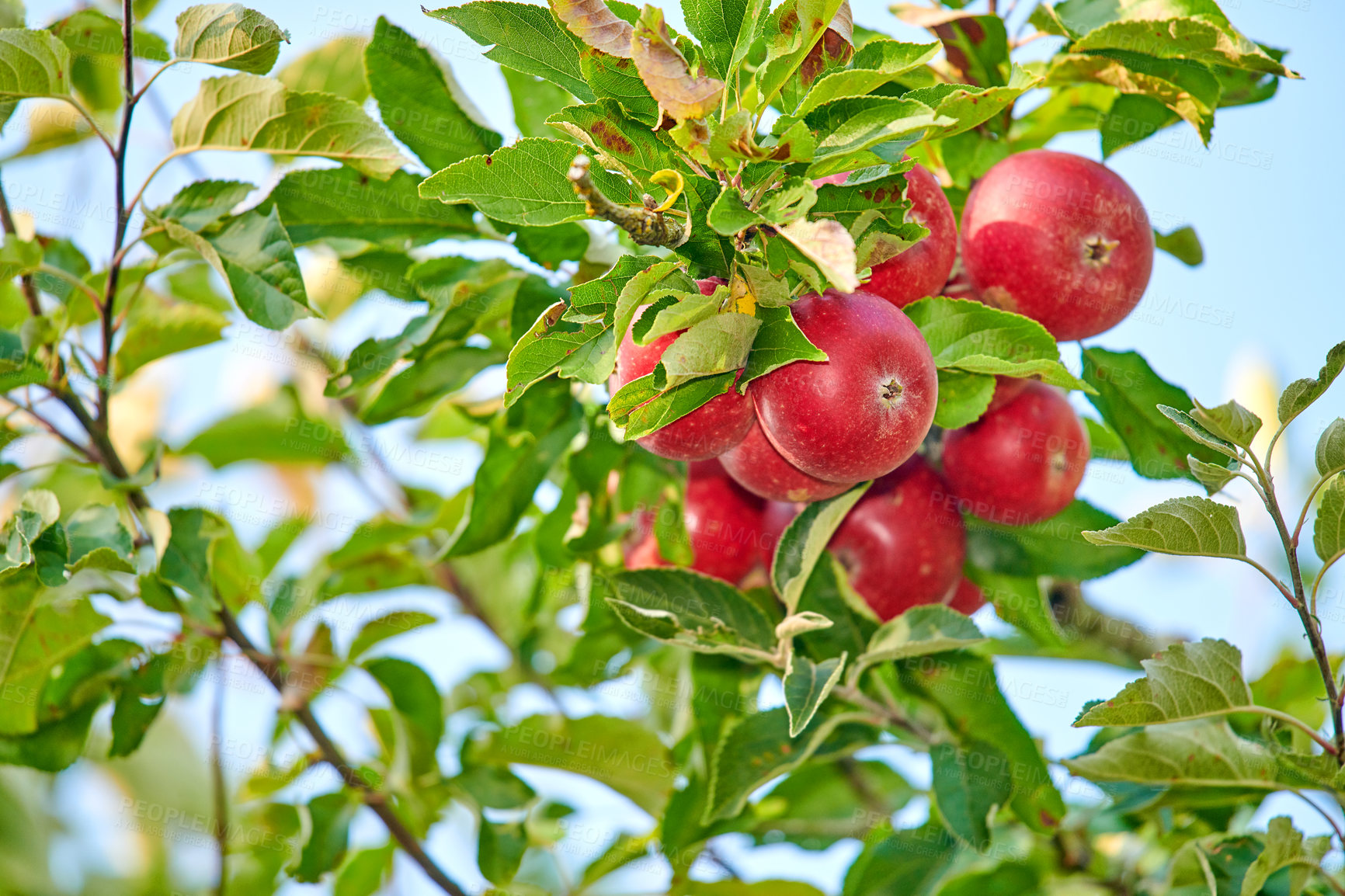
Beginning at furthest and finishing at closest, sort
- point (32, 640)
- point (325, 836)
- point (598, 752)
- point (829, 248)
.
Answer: point (598, 752)
point (325, 836)
point (32, 640)
point (829, 248)

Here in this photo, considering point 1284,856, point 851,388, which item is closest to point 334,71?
point 851,388

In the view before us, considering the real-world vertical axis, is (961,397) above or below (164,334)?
above

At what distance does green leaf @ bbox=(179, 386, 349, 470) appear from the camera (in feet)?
8.27

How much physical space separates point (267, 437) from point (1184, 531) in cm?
208

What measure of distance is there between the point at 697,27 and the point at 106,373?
4.35 feet

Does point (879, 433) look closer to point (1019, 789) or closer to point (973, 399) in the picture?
point (973, 399)

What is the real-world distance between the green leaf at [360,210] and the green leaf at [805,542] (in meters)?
0.81

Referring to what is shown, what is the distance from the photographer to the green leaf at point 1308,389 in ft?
4.24

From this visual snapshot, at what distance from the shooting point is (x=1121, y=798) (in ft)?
6.62

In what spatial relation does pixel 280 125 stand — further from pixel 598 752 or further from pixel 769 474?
pixel 598 752

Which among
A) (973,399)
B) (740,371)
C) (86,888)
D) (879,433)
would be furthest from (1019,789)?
(86,888)

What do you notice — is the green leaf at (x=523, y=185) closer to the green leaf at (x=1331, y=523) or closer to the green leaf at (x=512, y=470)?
the green leaf at (x=512, y=470)

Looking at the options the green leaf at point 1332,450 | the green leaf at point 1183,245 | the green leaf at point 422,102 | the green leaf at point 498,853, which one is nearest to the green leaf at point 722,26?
the green leaf at point 422,102

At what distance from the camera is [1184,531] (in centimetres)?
140
